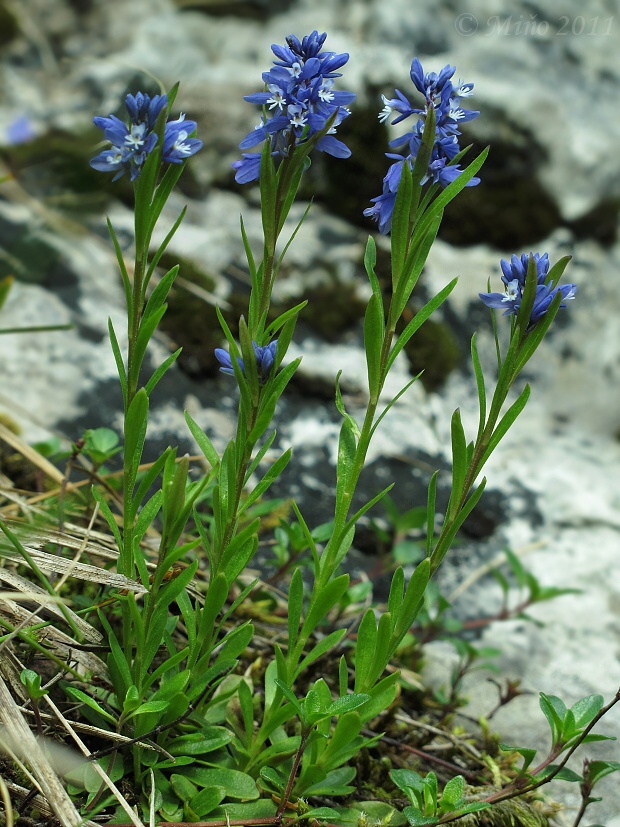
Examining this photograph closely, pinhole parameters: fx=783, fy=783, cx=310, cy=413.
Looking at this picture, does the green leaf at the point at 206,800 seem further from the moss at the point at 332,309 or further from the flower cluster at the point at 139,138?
the moss at the point at 332,309

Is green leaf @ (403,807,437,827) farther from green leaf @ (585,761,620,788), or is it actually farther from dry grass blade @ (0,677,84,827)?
dry grass blade @ (0,677,84,827)

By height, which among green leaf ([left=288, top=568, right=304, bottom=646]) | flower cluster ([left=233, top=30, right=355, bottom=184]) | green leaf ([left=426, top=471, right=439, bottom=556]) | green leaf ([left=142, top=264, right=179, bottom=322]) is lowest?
green leaf ([left=288, top=568, right=304, bottom=646])

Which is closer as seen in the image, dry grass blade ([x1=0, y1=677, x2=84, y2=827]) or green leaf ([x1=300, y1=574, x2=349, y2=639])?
dry grass blade ([x1=0, y1=677, x2=84, y2=827])

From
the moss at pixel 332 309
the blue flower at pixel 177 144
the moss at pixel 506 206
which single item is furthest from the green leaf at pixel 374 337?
the moss at pixel 506 206

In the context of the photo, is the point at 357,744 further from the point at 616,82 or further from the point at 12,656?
the point at 616,82

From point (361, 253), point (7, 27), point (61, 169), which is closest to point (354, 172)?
point (361, 253)

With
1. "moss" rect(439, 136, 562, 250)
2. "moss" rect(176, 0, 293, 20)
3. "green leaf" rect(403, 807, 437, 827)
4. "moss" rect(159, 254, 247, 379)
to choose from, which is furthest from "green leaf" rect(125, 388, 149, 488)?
"moss" rect(176, 0, 293, 20)
